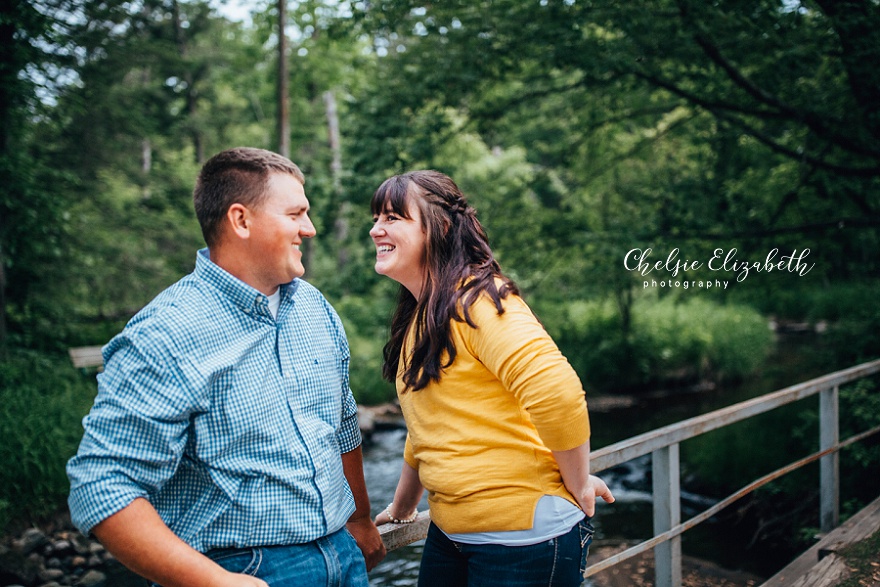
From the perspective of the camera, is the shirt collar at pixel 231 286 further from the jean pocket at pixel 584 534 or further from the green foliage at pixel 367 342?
the green foliage at pixel 367 342

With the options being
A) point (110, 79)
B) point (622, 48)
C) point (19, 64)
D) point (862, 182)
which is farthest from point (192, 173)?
point (862, 182)

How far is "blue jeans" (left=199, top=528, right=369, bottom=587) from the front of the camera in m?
1.35

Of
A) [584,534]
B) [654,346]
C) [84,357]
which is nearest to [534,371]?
[584,534]

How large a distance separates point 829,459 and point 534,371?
3.44 metres

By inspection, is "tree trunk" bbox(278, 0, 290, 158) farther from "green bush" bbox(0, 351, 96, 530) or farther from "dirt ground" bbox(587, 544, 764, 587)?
"dirt ground" bbox(587, 544, 764, 587)

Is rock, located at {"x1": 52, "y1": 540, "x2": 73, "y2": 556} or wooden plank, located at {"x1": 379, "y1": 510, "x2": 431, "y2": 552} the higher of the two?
wooden plank, located at {"x1": 379, "y1": 510, "x2": 431, "y2": 552}

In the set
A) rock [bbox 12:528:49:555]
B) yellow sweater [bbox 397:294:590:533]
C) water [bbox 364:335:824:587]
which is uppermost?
yellow sweater [bbox 397:294:590:533]

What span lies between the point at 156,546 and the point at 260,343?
0.43 m

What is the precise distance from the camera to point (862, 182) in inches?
288

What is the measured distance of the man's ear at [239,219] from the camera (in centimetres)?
144

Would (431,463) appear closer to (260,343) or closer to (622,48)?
(260,343)

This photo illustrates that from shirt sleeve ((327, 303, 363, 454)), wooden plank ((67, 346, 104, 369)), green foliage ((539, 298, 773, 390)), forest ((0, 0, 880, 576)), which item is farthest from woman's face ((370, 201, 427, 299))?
green foliage ((539, 298, 773, 390))

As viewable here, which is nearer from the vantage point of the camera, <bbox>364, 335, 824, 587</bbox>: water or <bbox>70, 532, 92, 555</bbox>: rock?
<bbox>364, 335, 824, 587</bbox>: water

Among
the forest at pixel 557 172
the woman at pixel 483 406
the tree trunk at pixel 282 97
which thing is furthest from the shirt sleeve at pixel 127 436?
the tree trunk at pixel 282 97
